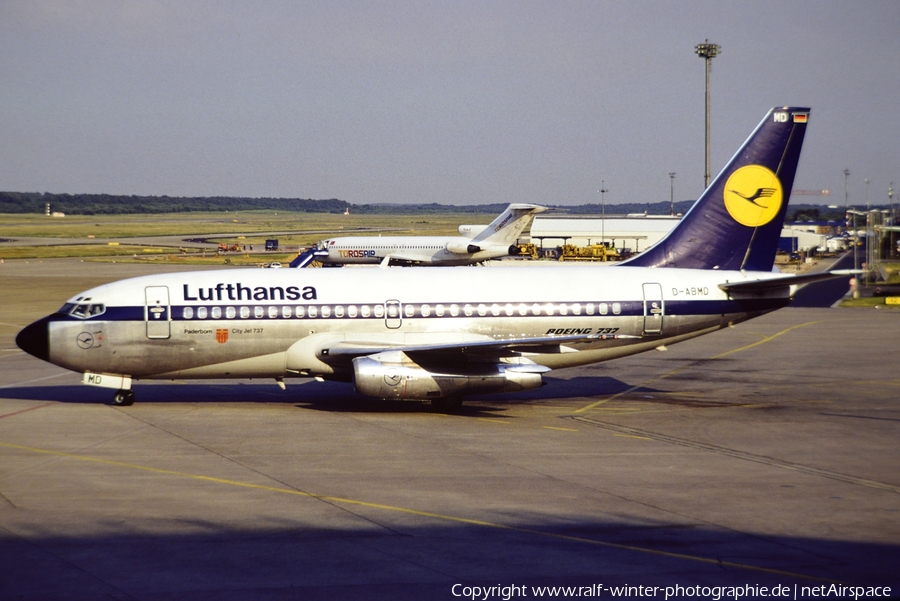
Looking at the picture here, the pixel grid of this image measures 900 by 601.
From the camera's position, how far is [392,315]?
28812 millimetres

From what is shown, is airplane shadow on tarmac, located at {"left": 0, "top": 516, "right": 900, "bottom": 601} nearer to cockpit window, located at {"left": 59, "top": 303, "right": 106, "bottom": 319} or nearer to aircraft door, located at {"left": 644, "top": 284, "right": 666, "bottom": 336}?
cockpit window, located at {"left": 59, "top": 303, "right": 106, "bottom": 319}

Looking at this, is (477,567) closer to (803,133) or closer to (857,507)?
(857,507)

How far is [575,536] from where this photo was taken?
16.1 metres

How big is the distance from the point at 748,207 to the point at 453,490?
17802mm

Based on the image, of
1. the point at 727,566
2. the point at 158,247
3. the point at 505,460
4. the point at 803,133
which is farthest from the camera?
the point at 158,247

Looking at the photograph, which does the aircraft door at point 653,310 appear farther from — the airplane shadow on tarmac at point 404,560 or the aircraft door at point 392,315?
the airplane shadow on tarmac at point 404,560

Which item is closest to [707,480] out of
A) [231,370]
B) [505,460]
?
[505,460]

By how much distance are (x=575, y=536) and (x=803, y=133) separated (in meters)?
20.8

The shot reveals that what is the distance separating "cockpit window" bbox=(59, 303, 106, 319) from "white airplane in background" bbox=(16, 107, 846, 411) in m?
0.04

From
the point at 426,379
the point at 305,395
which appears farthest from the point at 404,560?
the point at 305,395

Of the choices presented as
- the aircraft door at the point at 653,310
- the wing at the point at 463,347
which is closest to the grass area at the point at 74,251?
the wing at the point at 463,347

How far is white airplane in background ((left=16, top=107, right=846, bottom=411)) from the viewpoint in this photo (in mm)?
27359

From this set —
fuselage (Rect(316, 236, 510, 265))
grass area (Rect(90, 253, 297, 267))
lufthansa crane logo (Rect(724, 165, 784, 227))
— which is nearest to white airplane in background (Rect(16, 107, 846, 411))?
lufthansa crane logo (Rect(724, 165, 784, 227))

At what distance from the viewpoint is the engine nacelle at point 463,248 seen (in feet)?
301
